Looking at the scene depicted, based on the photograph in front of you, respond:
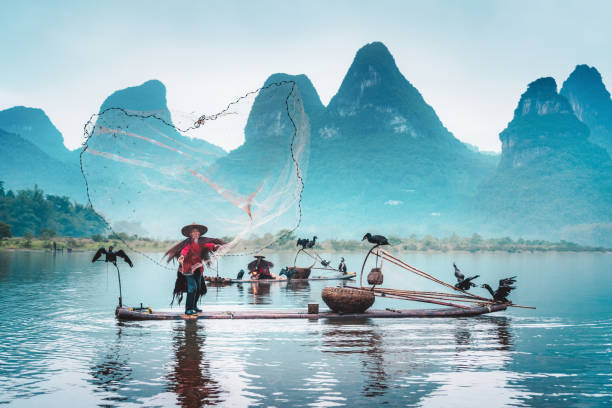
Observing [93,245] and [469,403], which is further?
[93,245]

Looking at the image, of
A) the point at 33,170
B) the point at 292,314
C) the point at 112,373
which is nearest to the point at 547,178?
the point at 33,170

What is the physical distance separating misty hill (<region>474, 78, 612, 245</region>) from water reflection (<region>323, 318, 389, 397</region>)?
130623mm

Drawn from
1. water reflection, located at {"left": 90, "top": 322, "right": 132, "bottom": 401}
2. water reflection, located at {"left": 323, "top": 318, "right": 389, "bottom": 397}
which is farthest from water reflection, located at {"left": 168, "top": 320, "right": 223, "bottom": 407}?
water reflection, located at {"left": 323, "top": 318, "right": 389, "bottom": 397}

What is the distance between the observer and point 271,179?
44.3 ft

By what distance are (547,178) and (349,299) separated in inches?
6344

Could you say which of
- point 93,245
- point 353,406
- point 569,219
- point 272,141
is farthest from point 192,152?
point 569,219

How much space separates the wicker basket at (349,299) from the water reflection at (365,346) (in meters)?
0.36

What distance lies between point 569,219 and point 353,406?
15302 centimetres

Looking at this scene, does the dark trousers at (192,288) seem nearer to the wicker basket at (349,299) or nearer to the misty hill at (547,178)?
the wicker basket at (349,299)

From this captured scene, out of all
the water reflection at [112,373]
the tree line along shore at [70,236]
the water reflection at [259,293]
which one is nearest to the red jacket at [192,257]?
the water reflection at [112,373]

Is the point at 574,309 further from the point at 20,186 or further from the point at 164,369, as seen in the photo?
the point at 20,186

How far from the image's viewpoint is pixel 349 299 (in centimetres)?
1427

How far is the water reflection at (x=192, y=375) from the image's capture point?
25.5 ft

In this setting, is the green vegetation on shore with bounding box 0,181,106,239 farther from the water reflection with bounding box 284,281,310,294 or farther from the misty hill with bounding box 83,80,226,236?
the misty hill with bounding box 83,80,226,236
